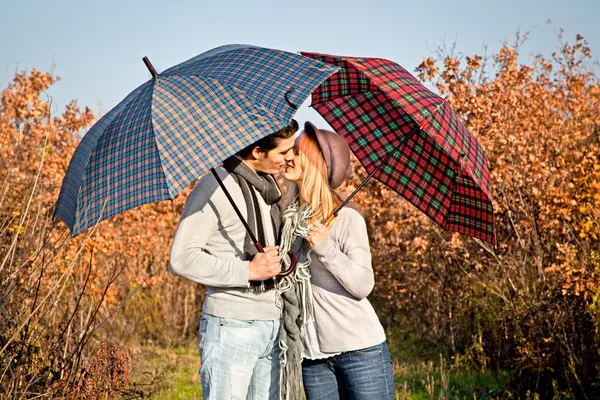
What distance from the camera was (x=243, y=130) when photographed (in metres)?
2.93

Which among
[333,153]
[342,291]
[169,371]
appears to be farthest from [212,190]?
[169,371]

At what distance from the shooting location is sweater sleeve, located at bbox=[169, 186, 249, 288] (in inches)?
120

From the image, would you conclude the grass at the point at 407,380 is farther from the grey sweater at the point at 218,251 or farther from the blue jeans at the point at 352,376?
the grey sweater at the point at 218,251

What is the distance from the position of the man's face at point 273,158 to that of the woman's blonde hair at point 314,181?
0.14 meters

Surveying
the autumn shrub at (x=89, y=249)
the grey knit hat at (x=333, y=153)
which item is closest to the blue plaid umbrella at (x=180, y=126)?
the grey knit hat at (x=333, y=153)

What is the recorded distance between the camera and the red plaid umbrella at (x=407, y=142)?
11.4 feet

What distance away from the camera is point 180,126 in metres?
2.91

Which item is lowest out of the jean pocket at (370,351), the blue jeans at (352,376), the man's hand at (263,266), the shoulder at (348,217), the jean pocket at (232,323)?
the blue jeans at (352,376)

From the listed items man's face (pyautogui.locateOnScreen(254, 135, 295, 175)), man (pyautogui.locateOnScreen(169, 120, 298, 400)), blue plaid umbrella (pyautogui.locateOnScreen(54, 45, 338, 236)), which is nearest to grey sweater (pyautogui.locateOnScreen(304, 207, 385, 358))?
man (pyautogui.locateOnScreen(169, 120, 298, 400))

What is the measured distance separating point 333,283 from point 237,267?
53cm

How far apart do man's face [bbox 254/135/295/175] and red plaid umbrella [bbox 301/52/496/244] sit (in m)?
0.46

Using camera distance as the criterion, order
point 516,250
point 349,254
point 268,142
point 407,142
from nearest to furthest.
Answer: point 268,142 → point 349,254 → point 407,142 → point 516,250

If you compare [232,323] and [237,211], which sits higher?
[237,211]

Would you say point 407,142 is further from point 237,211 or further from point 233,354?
point 233,354
